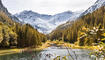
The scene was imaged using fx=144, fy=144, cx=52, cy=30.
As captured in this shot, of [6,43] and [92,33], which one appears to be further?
[6,43]

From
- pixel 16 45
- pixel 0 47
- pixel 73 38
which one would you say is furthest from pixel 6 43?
pixel 73 38

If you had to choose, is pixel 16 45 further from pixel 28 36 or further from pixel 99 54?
pixel 99 54

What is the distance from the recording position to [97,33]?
2707 mm

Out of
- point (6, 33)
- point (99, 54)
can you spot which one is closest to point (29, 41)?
point (6, 33)

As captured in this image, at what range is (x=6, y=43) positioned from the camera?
176ft

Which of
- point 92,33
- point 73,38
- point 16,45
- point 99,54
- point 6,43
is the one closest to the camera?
point 92,33

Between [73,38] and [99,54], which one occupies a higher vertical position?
[99,54]

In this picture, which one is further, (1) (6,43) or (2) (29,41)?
(2) (29,41)

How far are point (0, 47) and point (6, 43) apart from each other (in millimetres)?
3530

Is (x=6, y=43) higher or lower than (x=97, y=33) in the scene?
lower

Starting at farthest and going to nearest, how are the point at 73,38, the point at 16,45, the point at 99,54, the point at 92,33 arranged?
the point at 73,38
the point at 16,45
the point at 99,54
the point at 92,33

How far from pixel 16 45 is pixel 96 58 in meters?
63.8

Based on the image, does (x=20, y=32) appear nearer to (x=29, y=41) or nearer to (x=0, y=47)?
(x=29, y=41)

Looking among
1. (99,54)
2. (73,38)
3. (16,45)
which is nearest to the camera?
(99,54)
